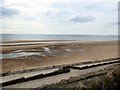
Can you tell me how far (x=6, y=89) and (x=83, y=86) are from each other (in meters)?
2.75

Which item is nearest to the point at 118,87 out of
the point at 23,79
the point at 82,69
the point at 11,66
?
the point at 23,79

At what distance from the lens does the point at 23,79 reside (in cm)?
929

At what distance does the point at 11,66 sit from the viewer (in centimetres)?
1686

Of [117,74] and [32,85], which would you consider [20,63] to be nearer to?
[32,85]

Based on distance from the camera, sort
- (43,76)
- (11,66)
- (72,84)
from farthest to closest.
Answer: (11,66) → (43,76) → (72,84)

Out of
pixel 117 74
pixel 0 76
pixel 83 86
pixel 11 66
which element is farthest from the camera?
pixel 11 66

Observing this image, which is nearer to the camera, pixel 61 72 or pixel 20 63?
pixel 61 72

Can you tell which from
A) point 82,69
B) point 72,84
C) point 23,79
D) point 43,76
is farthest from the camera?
point 82,69

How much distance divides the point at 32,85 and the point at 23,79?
834mm

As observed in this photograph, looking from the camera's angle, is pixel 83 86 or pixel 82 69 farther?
pixel 82 69

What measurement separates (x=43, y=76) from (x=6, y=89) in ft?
7.54

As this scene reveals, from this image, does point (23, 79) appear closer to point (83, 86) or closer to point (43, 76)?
point (43, 76)

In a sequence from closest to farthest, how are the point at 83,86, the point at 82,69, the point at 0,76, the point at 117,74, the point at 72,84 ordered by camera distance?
the point at 83,86, the point at 72,84, the point at 117,74, the point at 0,76, the point at 82,69

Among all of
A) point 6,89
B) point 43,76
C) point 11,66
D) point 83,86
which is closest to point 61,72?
point 43,76
